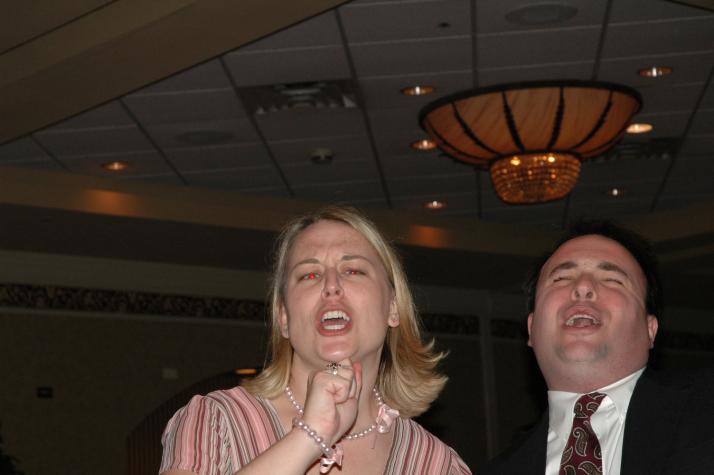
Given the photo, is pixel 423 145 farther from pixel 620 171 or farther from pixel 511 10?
pixel 511 10

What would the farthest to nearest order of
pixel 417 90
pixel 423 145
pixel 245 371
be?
pixel 245 371 < pixel 423 145 < pixel 417 90

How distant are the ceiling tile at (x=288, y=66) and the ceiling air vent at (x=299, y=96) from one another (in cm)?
11

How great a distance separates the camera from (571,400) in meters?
2.87

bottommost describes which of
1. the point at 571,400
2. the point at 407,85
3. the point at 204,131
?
the point at 571,400

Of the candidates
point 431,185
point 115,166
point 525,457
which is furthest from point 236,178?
point 525,457

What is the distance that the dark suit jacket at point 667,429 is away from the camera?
8.25ft

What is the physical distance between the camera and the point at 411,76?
756cm

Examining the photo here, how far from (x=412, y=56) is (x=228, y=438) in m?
4.94

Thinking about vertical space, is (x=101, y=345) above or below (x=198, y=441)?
above

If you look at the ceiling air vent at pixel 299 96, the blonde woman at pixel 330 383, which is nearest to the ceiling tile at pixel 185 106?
the ceiling air vent at pixel 299 96

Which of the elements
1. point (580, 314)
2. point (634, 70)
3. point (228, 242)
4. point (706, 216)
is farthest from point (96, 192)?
point (580, 314)

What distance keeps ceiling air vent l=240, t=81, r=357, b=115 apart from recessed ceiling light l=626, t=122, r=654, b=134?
2.32 m

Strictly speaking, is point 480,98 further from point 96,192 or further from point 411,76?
point 96,192

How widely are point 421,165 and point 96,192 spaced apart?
289 centimetres
